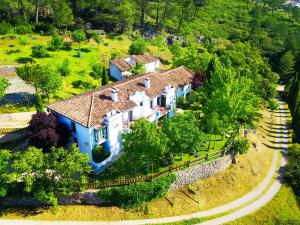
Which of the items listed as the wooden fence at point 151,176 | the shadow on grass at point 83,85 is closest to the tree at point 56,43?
the shadow on grass at point 83,85

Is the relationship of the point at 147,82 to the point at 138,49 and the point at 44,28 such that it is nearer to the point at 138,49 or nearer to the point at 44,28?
the point at 138,49

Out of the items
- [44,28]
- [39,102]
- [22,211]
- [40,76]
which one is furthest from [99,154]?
[44,28]

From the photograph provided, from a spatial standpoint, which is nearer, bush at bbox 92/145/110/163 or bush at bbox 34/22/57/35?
bush at bbox 92/145/110/163

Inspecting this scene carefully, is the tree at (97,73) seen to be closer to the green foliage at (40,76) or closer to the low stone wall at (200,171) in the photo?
the green foliage at (40,76)

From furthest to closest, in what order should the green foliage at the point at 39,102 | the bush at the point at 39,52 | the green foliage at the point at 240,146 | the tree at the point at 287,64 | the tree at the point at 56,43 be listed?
the tree at the point at 287,64 < the tree at the point at 56,43 < the bush at the point at 39,52 < the green foliage at the point at 240,146 < the green foliage at the point at 39,102

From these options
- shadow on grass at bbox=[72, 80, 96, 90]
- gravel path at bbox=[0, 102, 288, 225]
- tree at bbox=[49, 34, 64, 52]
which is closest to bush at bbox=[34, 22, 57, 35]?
tree at bbox=[49, 34, 64, 52]

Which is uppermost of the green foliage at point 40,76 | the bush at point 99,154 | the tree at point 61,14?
the tree at point 61,14

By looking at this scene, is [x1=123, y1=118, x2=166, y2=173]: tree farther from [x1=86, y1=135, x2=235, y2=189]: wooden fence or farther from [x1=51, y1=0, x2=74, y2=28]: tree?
[x1=51, y1=0, x2=74, y2=28]: tree
